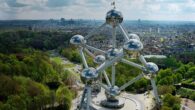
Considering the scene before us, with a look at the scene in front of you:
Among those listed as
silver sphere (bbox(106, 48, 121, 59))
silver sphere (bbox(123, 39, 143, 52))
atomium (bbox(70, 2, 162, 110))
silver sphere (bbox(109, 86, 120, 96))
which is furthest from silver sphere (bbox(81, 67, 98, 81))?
silver sphere (bbox(109, 86, 120, 96))

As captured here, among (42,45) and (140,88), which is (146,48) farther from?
(140,88)

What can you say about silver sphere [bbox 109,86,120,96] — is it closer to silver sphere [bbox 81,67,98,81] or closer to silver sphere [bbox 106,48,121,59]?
silver sphere [bbox 106,48,121,59]

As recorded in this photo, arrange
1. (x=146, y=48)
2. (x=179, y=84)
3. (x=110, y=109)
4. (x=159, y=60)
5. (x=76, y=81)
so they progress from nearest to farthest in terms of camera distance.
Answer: (x=110, y=109) < (x=179, y=84) < (x=76, y=81) < (x=159, y=60) < (x=146, y=48)

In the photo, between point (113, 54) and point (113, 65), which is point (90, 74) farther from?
point (113, 65)

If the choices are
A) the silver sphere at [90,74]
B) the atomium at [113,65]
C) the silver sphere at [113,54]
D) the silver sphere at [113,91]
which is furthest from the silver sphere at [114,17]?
the silver sphere at [113,91]

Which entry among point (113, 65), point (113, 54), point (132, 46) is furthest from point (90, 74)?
point (113, 65)

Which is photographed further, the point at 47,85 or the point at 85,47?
the point at 47,85

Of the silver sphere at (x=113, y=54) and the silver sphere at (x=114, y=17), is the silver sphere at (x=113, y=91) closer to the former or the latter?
the silver sphere at (x=113, y=54)

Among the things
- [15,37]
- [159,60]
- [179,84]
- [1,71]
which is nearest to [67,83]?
[1,71]
